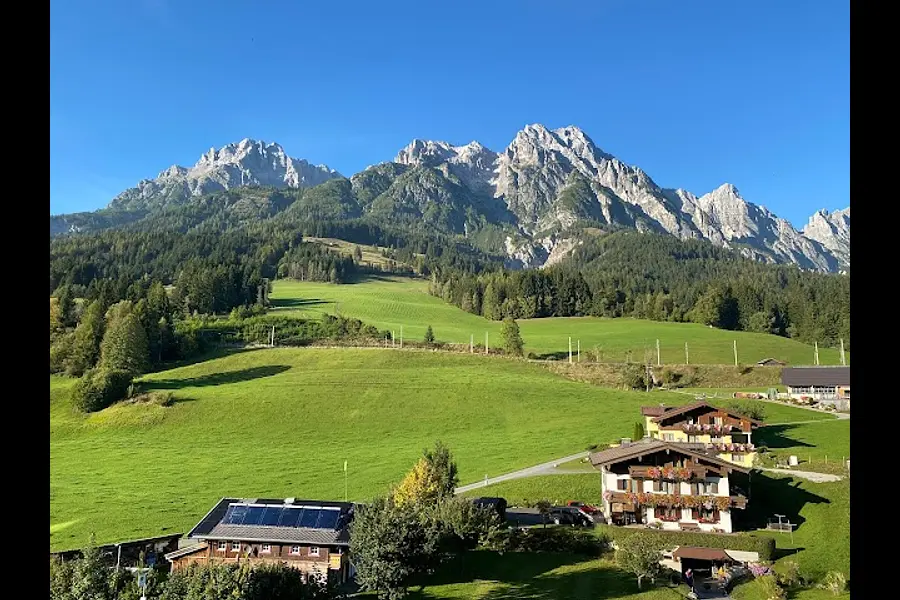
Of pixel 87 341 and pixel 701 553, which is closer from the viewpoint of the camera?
pixel 701 553

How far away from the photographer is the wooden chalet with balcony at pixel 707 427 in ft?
141

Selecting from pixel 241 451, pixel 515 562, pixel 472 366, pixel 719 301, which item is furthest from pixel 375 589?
pixel 719 301

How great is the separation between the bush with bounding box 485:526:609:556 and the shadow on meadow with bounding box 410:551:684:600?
1.39 feet

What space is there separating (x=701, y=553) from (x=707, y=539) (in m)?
1.83

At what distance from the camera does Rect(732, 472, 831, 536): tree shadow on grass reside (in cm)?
3197

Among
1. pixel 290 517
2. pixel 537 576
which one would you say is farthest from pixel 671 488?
pixel 290 517

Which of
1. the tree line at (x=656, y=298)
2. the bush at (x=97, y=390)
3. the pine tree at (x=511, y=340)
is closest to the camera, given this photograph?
the bush at (x=97, y=390)

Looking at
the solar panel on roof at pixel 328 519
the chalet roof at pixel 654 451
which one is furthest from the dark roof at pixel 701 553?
the solar panel on roof at pixel 328 519

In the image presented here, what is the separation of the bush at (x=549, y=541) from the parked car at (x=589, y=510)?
→ 120 inches

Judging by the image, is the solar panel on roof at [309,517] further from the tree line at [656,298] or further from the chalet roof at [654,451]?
the tree line at [656,298]

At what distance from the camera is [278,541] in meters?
27.0

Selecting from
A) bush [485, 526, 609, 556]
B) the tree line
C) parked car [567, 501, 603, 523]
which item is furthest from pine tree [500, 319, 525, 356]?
bush [485, 526, 609, 556]

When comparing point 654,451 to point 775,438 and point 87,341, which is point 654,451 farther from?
point 87,341

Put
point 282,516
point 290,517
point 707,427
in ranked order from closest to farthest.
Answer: point 290,517 → point 282,516 → point 707,427
